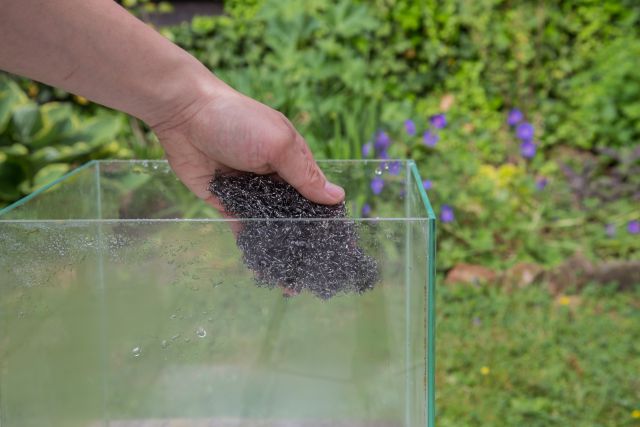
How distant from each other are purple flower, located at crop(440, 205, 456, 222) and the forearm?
222cm

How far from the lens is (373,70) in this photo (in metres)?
3.97

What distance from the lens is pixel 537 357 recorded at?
2648mm

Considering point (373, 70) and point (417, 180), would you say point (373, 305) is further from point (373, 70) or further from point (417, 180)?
point (373, 70)

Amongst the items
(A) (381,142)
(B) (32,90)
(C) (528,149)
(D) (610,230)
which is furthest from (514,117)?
(B) (32,90)

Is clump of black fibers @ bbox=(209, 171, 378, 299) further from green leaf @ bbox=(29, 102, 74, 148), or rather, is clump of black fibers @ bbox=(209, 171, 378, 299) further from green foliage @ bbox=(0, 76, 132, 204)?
green leaf @ bbox=(29, 102, 74, 148)

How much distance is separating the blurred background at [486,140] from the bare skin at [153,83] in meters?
1.51

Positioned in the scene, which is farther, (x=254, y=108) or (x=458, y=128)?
(x=458, y=128)

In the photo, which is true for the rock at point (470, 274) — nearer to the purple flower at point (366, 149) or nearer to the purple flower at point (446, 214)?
the purple flower at point (446, 214)

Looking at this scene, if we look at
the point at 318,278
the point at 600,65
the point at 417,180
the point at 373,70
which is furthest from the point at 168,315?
the point at 600,65

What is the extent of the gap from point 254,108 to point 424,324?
1.56 feet

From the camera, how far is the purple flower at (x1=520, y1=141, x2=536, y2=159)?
3739 mm

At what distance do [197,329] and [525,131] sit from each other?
317 cm

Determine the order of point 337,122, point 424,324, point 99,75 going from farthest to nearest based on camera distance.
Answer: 1. point 337,122
2. point 99,75
3. point 424,324

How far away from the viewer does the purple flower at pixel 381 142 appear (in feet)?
10.7
